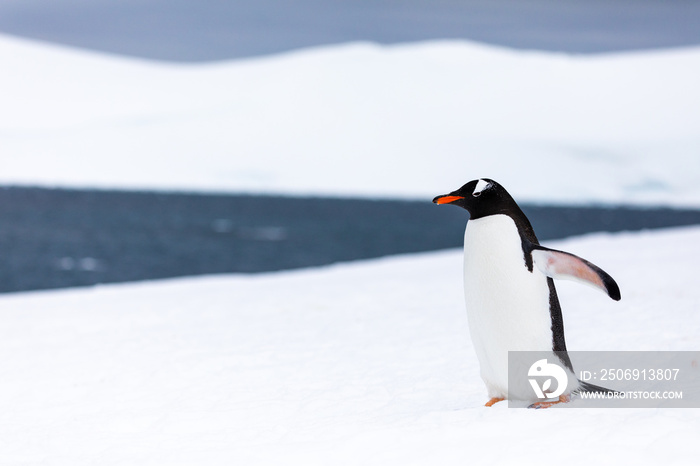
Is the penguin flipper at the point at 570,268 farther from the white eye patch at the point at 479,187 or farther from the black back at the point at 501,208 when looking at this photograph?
the white eye patch at the point at 479,187

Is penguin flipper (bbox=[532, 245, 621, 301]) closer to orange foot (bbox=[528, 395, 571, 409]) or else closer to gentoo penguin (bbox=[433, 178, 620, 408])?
gentoo penguin (bbox=[433, 178, 620, 408])

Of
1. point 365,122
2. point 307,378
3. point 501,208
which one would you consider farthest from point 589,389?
point 365,122

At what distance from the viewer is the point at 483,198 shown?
2.87 m

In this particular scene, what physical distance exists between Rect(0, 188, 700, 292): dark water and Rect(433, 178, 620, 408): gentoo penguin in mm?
14191

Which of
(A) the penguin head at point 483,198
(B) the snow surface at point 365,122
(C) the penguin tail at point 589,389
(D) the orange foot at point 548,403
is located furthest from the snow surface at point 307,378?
(B) the snow surface at point 365,122

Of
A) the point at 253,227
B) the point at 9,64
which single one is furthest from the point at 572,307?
the point at 9,64

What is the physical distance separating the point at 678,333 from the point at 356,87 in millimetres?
51740

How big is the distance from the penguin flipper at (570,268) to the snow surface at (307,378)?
43cm

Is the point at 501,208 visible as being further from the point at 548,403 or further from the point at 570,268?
the point at 548,403

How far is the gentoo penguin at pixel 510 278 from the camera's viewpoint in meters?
2.84

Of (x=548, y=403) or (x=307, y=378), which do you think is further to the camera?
(x=307, y=378)

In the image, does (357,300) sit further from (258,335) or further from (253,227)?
(253,227)

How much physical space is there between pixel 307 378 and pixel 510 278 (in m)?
1.42

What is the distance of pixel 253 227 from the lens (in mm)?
31000
